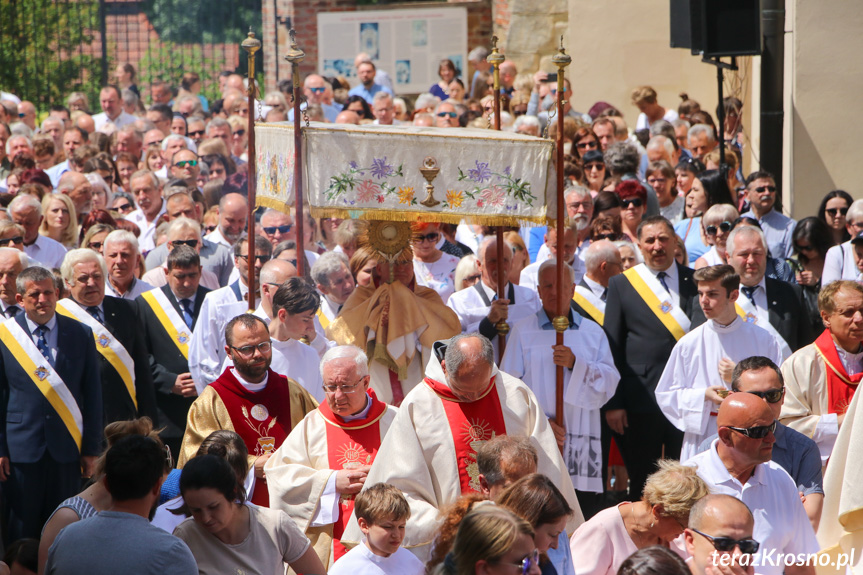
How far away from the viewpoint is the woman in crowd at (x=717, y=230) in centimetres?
812

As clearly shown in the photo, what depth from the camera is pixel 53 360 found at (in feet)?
21.4

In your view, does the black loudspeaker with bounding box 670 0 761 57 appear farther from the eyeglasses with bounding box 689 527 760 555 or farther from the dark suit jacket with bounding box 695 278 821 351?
the eyeglasses with bounding box 689 527 760 555

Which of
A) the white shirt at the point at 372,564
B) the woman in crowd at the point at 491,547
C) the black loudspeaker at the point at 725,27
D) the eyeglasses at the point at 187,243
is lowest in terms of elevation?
the white shirt at the point at 372,564

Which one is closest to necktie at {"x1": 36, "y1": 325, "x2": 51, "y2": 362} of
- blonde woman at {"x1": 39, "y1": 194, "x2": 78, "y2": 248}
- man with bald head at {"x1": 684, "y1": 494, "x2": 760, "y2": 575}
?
blonde woman at {"x1": 39, "y1": 194, "x2": 78, "y2": 248}

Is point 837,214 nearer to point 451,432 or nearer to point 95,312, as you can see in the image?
point 451,432

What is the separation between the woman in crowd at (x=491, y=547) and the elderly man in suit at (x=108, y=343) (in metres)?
3.62

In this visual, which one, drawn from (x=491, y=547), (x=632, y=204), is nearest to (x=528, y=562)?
(x=491, y=547)

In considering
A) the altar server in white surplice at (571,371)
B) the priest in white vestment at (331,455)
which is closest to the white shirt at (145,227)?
the altar server in white surplice at (571,371)

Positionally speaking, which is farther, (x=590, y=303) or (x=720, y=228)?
(x=720, y=228)

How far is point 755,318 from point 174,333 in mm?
3503

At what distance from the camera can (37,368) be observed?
21.3ft

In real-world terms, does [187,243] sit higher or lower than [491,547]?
higher

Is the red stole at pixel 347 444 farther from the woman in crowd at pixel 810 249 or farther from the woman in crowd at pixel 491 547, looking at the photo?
the woman in crowd at pixel 810 249

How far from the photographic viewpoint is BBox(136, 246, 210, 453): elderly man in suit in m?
7.21
